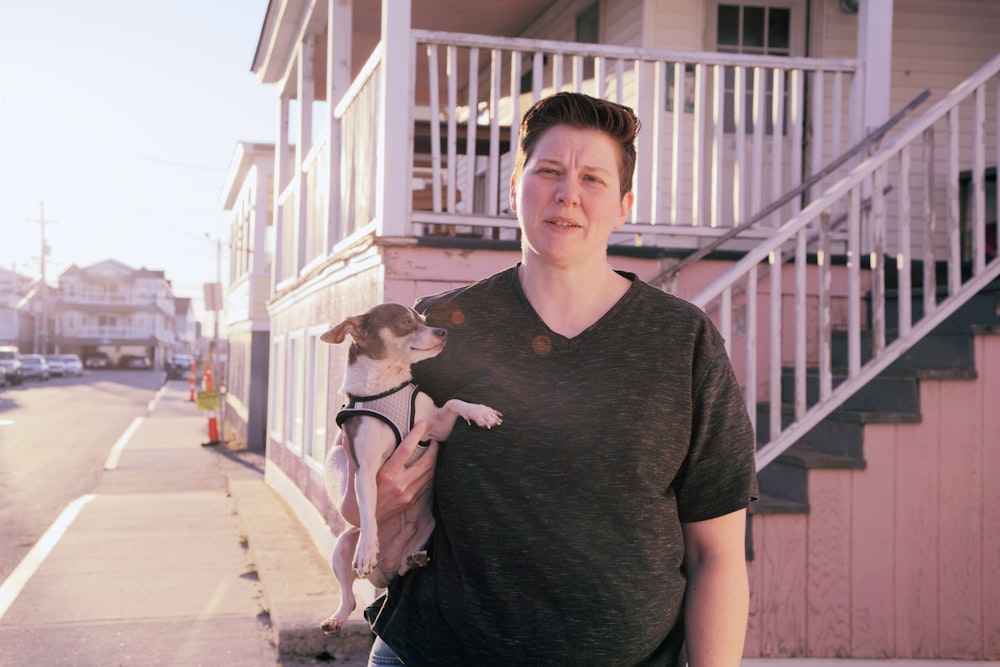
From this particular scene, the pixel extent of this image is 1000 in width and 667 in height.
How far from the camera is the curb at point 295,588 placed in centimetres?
565

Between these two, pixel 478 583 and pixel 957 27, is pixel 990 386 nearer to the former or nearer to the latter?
pixel 478 583

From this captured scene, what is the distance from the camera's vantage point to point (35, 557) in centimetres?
859

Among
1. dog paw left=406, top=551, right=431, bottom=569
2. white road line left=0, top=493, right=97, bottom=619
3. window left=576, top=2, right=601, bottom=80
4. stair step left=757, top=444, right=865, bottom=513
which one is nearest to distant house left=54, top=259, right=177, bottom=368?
white road line left=0, top=493, right=97, bottom=619

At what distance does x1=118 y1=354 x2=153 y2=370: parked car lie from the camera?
82375 millimetres

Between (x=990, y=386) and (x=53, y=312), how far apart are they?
328 ft

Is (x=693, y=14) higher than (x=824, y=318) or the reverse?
higher

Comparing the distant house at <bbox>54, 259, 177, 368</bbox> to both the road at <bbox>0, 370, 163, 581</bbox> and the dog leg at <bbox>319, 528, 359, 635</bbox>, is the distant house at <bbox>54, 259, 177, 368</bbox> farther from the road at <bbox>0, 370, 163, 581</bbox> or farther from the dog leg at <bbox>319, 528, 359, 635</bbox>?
the dog leg at <bbox>319, 528, 359, 635</bbox>

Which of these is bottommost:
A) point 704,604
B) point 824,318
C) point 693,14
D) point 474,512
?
point 704,604

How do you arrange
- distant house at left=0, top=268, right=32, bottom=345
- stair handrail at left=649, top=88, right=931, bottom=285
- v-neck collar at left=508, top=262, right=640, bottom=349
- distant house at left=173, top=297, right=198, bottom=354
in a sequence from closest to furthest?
v-neck collar at left=508, top=262, right=640, bottom=349, stair handrail at left=649, top=88, right=931, bottom=285, distant house at left=0, top=268, right=32, bottom=345, distant house at left=173, top=297, right=198, bottom=354

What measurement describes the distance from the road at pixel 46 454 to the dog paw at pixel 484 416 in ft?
24.0

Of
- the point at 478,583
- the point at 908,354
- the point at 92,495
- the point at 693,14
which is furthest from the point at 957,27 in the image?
the point at 92,495

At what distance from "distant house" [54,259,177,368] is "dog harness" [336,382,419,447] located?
9435cm

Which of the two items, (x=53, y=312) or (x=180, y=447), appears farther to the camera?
(x=53, y=312)

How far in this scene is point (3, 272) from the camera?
358 feet
